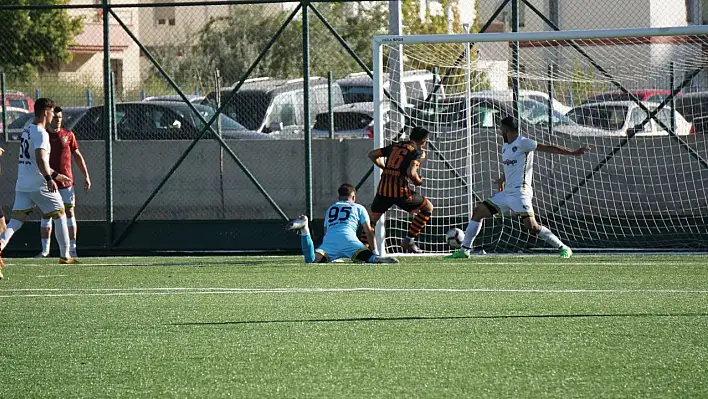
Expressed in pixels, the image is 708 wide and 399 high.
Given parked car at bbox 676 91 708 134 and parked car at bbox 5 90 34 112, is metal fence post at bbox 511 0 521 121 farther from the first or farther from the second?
parked car at bbox 5 90 34 112

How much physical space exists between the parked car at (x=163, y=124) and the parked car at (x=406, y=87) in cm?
247

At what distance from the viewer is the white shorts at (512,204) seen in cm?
1376

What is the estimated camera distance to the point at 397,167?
1405 cm

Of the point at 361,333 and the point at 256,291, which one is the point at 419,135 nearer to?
the point at 256,291

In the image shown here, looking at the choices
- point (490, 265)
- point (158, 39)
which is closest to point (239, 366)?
point (490, 265)

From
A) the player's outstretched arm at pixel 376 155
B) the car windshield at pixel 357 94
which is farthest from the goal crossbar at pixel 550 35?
the car windshield at pixel 357 94

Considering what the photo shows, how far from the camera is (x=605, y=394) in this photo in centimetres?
575

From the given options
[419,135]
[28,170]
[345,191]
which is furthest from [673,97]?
[28,170]

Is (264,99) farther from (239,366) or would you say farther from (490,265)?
(239,366)

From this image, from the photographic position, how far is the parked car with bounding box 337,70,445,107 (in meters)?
16.2

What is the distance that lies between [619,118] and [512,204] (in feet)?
11.8

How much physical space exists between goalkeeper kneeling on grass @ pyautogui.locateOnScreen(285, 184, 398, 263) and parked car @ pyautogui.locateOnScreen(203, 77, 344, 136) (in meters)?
Answer: 6.66

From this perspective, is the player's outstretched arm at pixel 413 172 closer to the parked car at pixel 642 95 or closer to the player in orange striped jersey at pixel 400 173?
the player in orange striped jersey at pixel 400 173

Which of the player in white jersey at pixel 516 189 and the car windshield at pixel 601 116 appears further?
the car windshield at pixel 601 116
